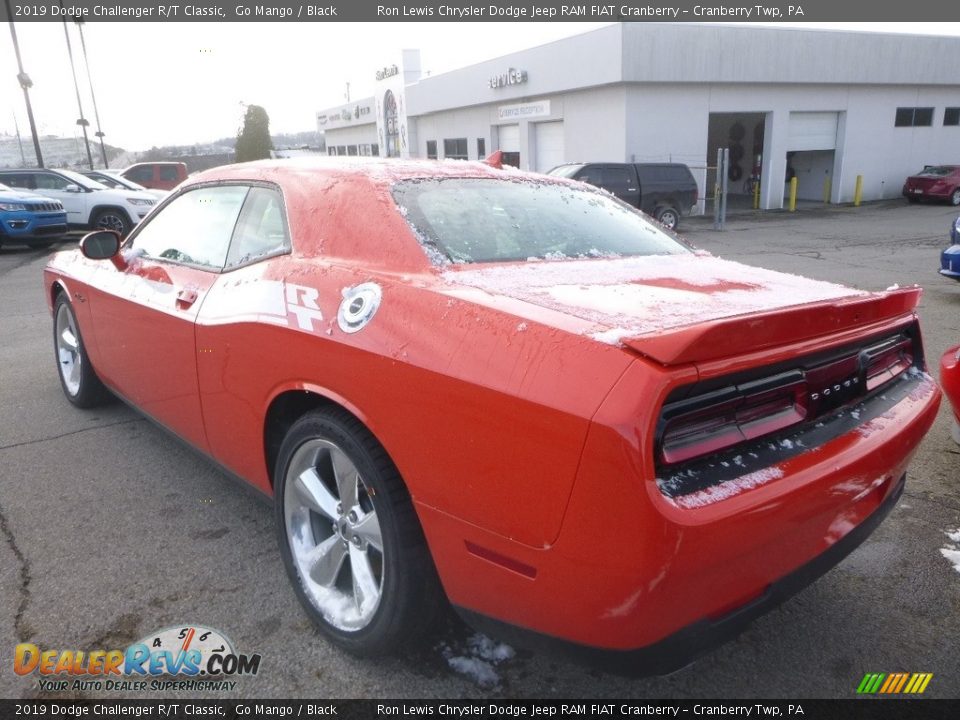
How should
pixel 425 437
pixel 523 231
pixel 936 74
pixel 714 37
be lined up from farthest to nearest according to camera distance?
pixel 936 74, pixel 714 37, pixel 523 231, pixel 425 437

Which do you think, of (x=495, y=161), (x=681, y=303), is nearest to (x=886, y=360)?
(x=681, y=303)

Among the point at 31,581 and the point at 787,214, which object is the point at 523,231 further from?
the point at 787,214

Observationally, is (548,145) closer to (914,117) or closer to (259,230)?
(914,117)

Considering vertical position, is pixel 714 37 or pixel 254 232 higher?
pixel 714 37

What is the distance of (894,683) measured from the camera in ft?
7.24

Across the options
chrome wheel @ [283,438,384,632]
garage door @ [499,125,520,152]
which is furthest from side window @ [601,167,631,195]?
chrome wheel @ [283,438,384,632]

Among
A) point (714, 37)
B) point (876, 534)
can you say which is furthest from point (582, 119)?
point (876, 534)

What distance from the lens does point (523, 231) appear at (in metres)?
2.74

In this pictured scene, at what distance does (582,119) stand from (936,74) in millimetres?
13598

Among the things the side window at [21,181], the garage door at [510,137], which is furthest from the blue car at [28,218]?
the garage door at [510,137]

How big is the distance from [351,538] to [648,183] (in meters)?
17.0

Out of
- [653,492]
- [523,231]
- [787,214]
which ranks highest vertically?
[523,231]

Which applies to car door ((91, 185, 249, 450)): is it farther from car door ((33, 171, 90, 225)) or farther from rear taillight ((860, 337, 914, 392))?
car door ((33, 171, 90, 225))

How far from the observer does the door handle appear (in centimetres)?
297
